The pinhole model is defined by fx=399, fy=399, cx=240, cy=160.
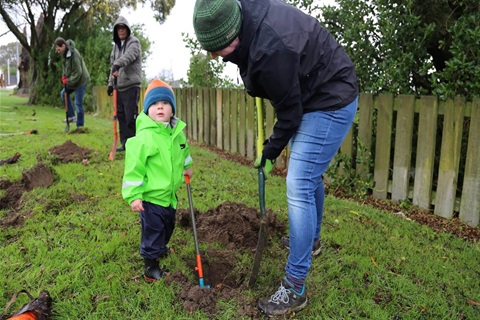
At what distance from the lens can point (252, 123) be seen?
22.2 ft

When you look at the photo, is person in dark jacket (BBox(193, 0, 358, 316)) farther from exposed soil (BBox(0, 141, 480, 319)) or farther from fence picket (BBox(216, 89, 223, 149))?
fence picket (BBox(216, 89, 223, 149))

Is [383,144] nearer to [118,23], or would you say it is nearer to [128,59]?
[128,59]

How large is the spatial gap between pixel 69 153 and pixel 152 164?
419 cm

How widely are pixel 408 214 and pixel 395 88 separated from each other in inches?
57.1

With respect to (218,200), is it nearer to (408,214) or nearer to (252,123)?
(408,214)

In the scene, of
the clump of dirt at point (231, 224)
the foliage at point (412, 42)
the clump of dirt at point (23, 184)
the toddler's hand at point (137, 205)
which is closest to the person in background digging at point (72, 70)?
the clump of dirt at point (23, 184)

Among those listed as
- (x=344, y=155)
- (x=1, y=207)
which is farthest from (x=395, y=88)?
(x=1, y=207)

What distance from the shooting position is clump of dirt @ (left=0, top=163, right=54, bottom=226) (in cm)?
416

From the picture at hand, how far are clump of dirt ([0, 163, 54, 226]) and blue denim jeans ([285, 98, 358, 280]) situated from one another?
2.92m

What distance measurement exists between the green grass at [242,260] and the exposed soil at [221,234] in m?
0.08

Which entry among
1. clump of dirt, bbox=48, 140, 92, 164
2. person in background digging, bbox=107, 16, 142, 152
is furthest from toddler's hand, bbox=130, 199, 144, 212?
person in background digging, bbox=107, 16, 142, 152

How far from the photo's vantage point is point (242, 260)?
10.1 ft

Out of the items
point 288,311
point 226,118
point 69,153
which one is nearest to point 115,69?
point 69,153

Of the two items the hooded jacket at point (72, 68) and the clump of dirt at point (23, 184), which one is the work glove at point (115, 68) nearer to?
the clump of dirt at point (23, 184)
